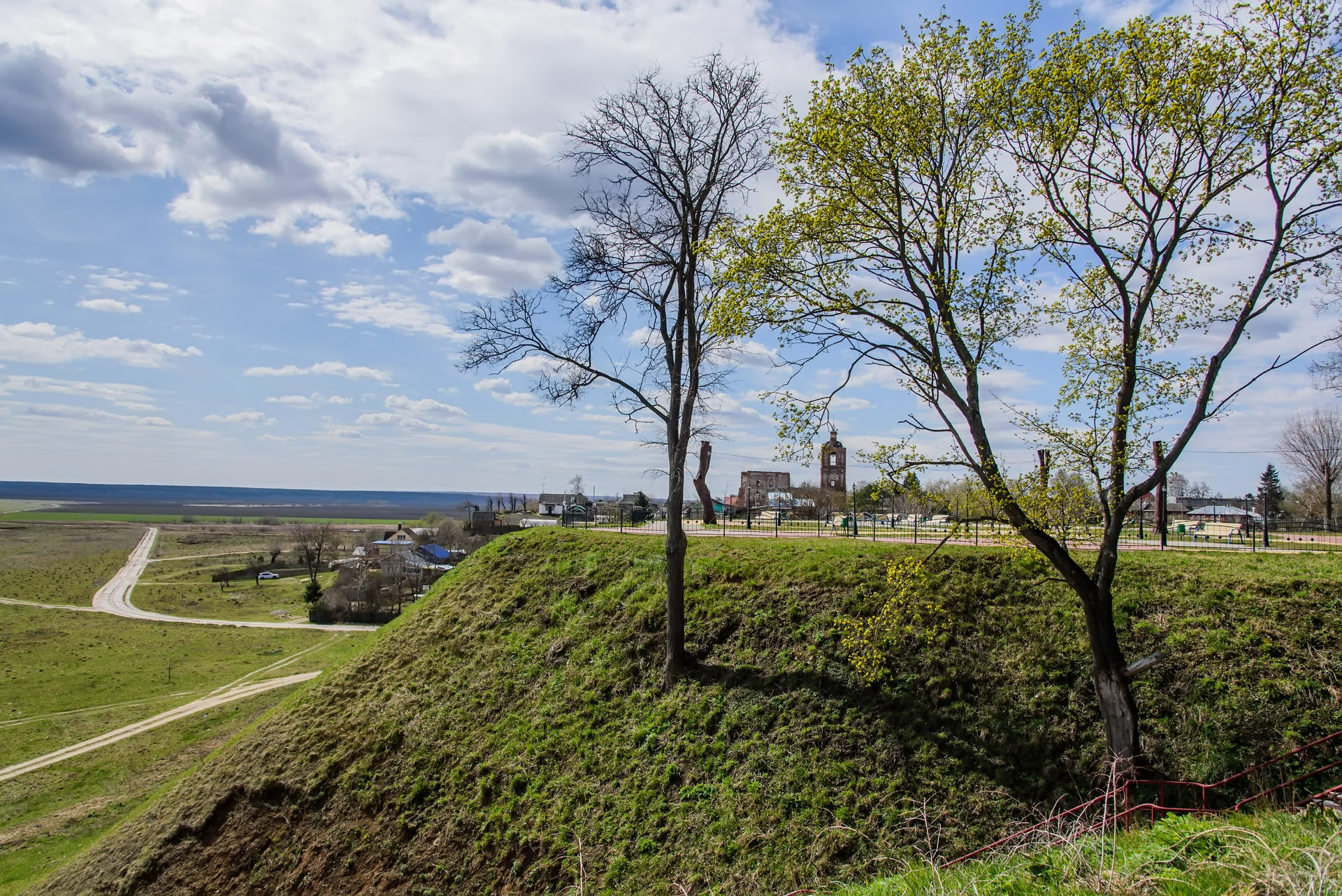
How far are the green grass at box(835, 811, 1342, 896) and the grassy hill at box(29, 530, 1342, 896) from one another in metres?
2.84

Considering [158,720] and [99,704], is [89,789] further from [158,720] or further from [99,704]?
[99,704]

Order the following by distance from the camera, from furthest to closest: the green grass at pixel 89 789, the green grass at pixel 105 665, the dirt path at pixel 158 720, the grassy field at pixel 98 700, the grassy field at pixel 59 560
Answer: the grassy field at pixel 59 560 → the green grass at pixel 105 665 → the dirt path at pixel 158 720 → the grassy field at pixel 98 700 → the green grass at pixel 89 789

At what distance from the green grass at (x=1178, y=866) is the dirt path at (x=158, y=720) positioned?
23.8 meters

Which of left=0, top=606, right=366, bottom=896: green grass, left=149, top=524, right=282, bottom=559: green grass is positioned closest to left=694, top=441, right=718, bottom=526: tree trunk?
left=0, top=606, right=366, bottom=896: green grass

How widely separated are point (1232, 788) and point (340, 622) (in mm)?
60446

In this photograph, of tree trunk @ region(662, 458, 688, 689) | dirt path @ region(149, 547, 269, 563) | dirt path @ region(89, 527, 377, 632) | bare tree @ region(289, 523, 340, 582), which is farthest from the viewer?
dirt path @ region(149, 547, 269, 563)

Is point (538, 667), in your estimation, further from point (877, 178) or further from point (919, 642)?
point (877, 178)

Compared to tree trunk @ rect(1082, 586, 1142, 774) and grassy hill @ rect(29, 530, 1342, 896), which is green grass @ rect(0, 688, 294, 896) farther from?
tree trunk @ rect(1082, 586, 1142, 774)

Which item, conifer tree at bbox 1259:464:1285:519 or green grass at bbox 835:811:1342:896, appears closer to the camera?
green grass at bbox 835:811:1342:896

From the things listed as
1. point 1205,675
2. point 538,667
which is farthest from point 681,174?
point 1205,675

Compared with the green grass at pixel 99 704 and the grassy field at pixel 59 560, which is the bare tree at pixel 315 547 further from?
the green grass at pixel 99 704

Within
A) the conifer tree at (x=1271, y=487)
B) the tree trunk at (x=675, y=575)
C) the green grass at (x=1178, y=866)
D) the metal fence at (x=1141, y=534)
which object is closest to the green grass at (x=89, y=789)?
the tree trunk at (x=675, y=575)

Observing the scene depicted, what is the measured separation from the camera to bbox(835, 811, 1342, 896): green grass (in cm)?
395

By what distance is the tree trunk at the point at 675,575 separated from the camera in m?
13.0
